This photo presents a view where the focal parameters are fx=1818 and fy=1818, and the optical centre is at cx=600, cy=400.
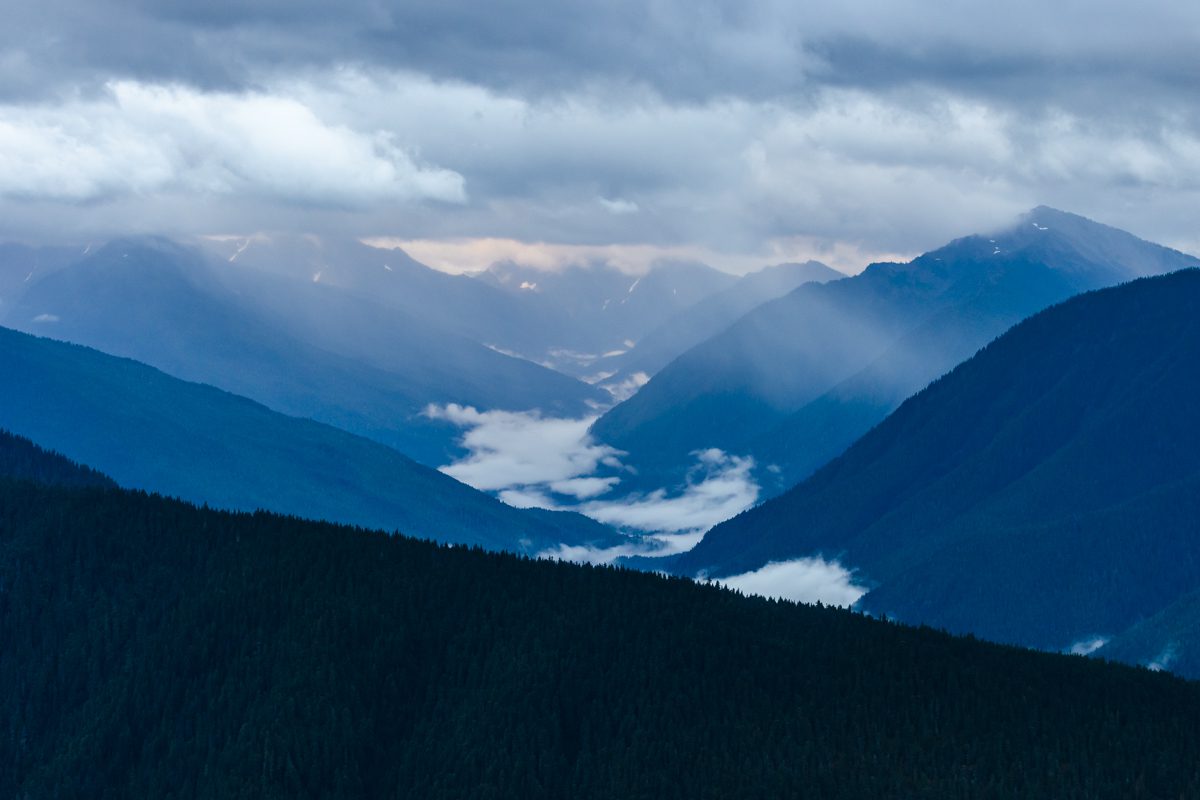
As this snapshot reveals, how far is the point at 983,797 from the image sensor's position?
192 meters

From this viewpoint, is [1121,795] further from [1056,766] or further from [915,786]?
[915,786]

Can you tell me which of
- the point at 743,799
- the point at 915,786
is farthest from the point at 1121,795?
the point at 743,799

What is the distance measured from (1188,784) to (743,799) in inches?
1879

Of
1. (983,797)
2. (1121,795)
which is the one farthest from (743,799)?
(1121,795)

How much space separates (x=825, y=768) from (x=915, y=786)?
34.5 ft

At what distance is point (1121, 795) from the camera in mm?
192375

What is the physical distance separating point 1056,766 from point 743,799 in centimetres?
3461

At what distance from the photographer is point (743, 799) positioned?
198m

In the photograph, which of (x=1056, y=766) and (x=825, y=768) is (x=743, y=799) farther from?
(x=1056, y=766)

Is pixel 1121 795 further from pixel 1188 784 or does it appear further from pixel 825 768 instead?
pixel 825 768

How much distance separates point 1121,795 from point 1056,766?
891 cm

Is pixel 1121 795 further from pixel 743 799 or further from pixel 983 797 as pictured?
pixel 743 799

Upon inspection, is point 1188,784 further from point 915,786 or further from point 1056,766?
point 915,786

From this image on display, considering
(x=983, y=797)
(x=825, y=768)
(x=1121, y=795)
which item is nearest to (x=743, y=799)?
(x=825, y=768)
